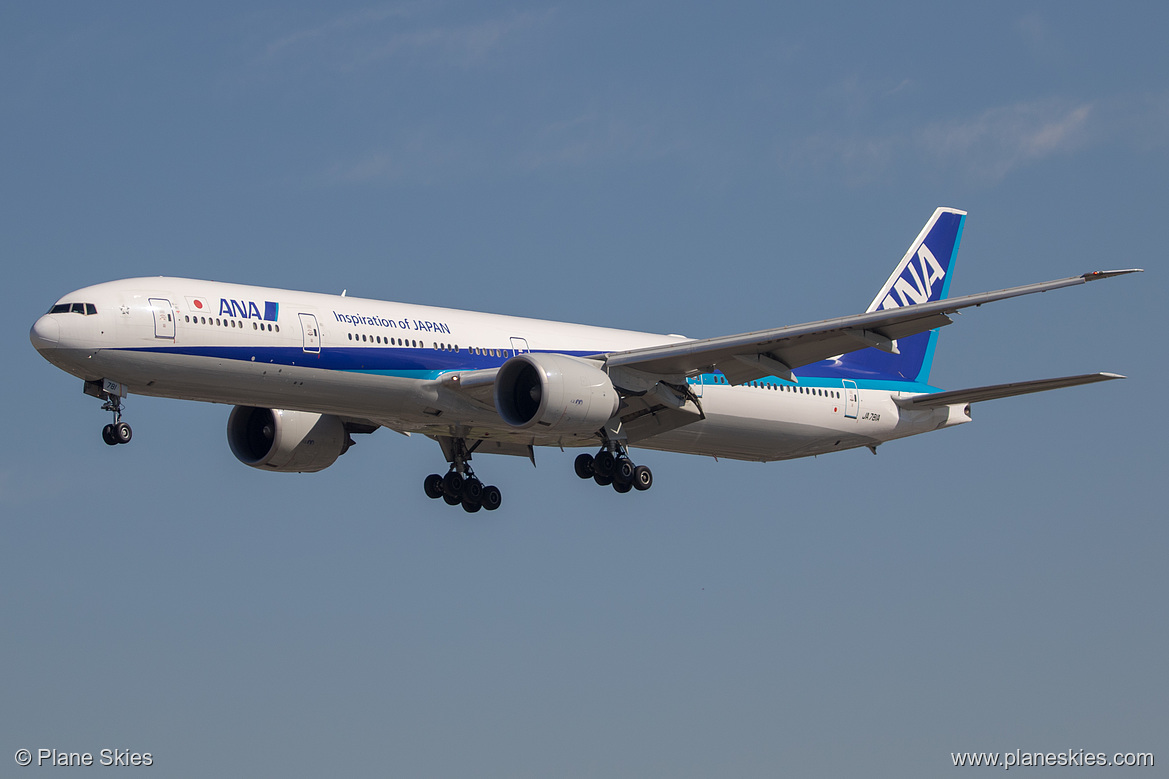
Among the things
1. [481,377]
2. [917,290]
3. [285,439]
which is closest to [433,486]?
[285,439]

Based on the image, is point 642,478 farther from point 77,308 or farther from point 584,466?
point 77,308

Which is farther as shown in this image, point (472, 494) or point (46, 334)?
point (472, 494)

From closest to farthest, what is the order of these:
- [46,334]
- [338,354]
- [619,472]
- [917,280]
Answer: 1. [46,334]
2. [338,354]
3. [619,472]
4. [917,280]

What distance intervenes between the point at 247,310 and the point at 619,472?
10.8 m

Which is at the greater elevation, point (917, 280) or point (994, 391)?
point (917, 280)

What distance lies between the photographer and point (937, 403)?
4316 cm

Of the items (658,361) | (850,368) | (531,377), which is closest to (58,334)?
(531,377)

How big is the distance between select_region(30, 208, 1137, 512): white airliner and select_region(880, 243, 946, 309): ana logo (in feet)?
9.30

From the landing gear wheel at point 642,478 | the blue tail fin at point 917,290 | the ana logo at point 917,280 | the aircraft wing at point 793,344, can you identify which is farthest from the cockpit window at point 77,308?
the ana logo at point 917,280

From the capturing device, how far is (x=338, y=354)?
3403 cm

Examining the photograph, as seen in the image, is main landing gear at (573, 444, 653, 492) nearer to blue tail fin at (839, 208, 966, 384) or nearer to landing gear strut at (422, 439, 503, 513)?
landing gear strut at (422, 439, 503, 513)

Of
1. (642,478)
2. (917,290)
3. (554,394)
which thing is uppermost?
(917,290)

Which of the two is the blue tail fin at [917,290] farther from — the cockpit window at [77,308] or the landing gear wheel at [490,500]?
the cockpit window at [77,308]

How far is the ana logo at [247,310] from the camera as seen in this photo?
33.1m
